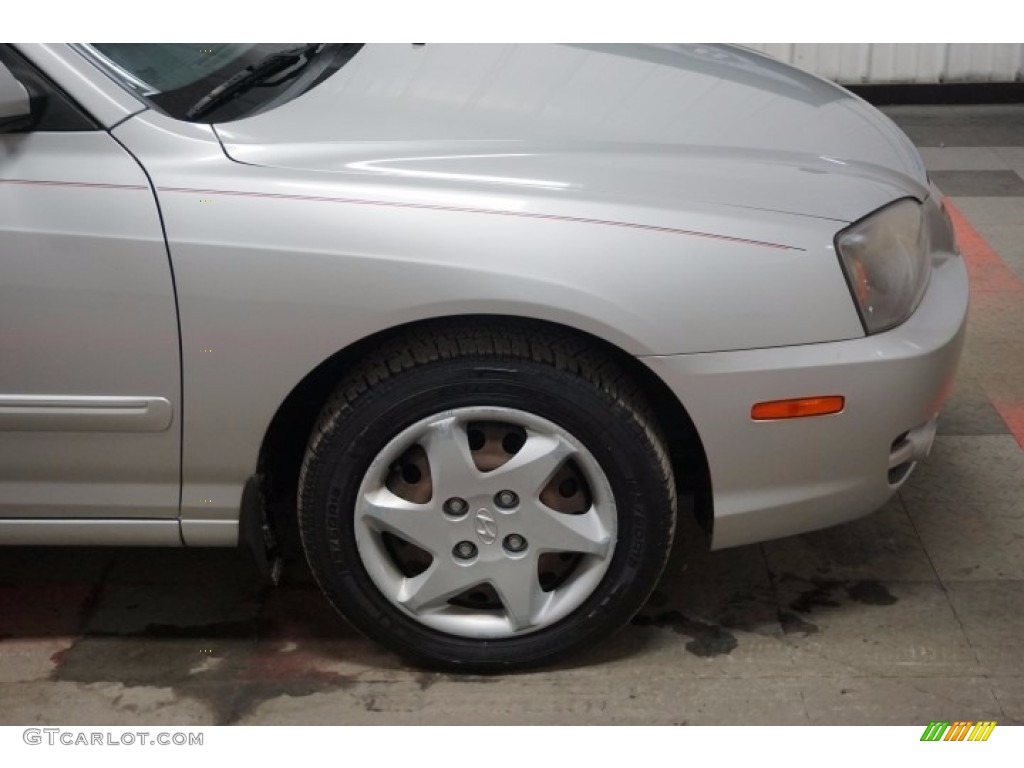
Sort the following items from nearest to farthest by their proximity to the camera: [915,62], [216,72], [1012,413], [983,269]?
[216,72] < [1012,413] < [983,269] < [915,62]

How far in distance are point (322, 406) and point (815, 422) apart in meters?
0.89

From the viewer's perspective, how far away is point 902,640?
8.66 feet

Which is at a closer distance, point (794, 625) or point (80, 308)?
point (80, 308)

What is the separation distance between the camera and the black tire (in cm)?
229

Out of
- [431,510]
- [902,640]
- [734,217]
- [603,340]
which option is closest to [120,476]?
[431,510]

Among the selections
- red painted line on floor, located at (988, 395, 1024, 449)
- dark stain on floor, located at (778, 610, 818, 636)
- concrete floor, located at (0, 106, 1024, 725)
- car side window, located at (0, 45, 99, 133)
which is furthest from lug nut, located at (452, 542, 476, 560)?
red painted line on floor, located at (988, 395, 1024, 449)

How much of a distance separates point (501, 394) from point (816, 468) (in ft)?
1.93

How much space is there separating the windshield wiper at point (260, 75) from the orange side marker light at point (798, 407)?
3.67 ft

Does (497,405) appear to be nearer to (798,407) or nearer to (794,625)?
(798,407)

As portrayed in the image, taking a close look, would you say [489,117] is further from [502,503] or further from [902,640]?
[902,640]

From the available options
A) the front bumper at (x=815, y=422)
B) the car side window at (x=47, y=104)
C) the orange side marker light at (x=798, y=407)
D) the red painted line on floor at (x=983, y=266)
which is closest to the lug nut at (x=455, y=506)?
the front bumper at (x=815, y=422)

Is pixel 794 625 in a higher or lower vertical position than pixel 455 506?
lower

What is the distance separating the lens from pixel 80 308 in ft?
7.33
